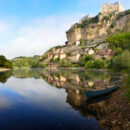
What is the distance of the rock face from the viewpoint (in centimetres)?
10453

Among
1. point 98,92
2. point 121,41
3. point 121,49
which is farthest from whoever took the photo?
point 121,41

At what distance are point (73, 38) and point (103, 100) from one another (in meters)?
134

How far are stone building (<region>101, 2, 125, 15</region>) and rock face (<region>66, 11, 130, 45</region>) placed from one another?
8.36 metres

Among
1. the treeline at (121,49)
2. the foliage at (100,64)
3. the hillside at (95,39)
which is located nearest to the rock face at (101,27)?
the hillside at (95,39)

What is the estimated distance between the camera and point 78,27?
141m

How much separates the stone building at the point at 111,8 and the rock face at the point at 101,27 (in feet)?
27.4

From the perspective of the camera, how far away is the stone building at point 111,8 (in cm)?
12343

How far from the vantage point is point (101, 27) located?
119812mm

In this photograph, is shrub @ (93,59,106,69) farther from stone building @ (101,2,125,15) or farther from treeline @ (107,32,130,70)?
stone building @ (101,2,125,15)

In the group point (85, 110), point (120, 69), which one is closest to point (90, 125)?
point (85, 110)

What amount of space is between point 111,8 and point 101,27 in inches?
1010

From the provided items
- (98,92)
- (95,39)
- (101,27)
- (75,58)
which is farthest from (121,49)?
(101,27)

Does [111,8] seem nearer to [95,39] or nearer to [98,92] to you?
[95,39]

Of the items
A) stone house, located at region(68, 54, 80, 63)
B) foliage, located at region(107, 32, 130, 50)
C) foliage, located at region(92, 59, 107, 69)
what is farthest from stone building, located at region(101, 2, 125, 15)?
foliage, located at region(92, 59, 107, 69)
